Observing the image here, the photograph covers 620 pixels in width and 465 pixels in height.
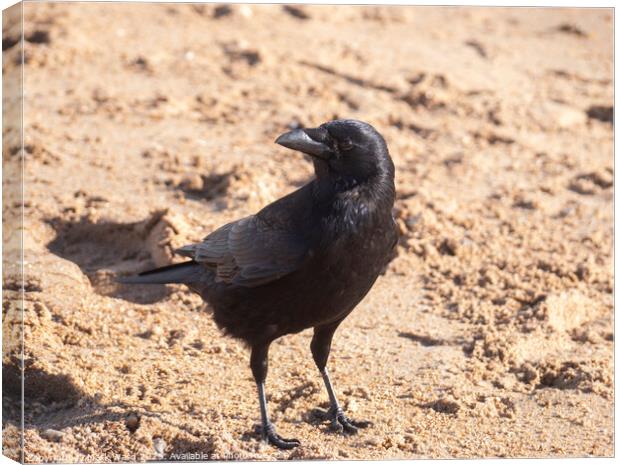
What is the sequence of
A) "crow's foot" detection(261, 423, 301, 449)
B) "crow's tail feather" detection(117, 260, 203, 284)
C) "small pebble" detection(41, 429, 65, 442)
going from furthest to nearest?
"crow's tail feather" detection(117, 260, 203, 284) < "crow's foot" detection(261, 423, 301, 449) < "small pebble" detection(41, 429, 65, 442)

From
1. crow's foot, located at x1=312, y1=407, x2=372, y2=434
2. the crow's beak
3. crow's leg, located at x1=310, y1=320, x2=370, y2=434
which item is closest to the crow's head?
the crow's beak

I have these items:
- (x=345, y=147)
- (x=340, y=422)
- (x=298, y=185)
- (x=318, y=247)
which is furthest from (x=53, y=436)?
(x=298, y=185)

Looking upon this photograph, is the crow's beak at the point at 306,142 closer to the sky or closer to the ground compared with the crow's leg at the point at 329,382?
closer to the sky

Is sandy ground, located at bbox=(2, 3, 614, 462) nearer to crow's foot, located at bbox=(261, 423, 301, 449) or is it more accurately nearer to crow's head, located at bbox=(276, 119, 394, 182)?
crow's foot, located at bbox=(261, 423, 301, 449)

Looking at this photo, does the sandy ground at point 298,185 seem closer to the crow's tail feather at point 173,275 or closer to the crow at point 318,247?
the crow's tail feather at point 173,275

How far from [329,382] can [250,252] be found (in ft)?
2.90

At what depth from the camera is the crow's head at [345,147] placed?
4.76 meters

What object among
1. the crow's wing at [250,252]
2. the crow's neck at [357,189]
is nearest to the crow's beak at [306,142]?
the crow's neck at [357,189]

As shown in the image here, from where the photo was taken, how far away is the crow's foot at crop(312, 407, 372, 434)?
17.3 feet

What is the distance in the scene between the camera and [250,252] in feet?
16.6

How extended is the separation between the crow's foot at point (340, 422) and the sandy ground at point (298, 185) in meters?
0.06

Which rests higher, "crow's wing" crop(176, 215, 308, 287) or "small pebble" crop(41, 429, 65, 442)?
"crow's wing" crop(176, 215, 308, 287)

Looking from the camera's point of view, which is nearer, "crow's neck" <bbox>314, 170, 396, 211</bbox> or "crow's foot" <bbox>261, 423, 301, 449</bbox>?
"crow's neck" <bbox>314, 170, 396, 211</bbox>

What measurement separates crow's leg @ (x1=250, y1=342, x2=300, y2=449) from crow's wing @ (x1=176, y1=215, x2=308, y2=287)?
0.37 m
